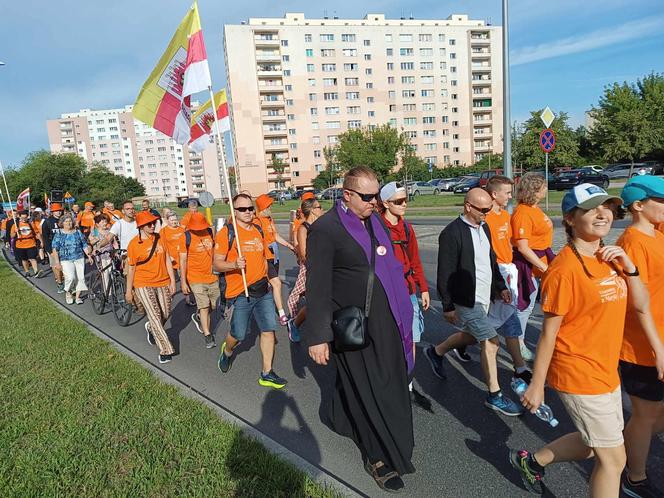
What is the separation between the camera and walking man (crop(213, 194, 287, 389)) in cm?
486

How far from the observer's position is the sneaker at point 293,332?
20.8ft

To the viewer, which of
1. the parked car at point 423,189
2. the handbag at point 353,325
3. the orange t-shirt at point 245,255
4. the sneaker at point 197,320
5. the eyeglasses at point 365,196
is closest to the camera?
the handbag at point 353,325

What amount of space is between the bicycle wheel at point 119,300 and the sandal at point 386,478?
5986 mm

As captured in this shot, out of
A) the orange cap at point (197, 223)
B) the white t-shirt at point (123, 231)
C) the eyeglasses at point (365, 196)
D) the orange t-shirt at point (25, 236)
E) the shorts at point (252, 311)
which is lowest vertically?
the shorts at point (252, 311)

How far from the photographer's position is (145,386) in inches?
187

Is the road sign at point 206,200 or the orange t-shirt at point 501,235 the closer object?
the orange t-shirt at point 501,235

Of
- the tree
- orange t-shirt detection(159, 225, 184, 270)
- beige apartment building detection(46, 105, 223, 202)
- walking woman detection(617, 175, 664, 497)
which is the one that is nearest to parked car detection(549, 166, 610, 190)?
the tree

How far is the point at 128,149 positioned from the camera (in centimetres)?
13962

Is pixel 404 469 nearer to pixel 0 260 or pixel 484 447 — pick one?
pixel 484 447

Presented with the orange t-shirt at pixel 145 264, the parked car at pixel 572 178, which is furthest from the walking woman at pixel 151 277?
the parked car at pixel 572 178

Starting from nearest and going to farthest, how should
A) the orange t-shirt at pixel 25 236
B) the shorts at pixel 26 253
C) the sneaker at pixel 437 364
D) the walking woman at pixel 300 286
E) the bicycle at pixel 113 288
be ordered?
the sneaker at pixel 437 364 → the walking woman at pixel 300 286 → the bicycle at pixel 113 288 → the orange t-shirt at pixel 25 236 → the shorts at pixel 26 253

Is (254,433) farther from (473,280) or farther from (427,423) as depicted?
(473,280)

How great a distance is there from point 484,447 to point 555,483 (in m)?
0.56

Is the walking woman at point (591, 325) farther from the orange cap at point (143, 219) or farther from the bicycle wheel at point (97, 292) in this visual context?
the bicycle wheel at point (97, 292)
